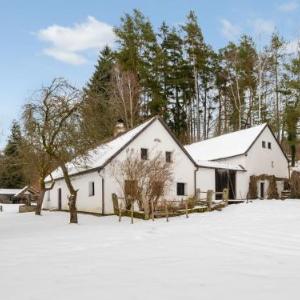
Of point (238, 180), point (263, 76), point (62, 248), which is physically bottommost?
point (62, 248)

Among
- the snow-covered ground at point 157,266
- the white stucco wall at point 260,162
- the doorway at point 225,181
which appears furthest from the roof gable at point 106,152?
the snow-covered ground at point 157,266

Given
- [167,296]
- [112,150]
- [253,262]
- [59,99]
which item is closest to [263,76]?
[112,150]

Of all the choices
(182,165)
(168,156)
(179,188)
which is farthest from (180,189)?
(168,156)

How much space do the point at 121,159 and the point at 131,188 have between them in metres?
2.94

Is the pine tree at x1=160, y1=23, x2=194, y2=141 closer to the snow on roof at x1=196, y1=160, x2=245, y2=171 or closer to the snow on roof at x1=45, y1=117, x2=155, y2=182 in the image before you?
the snow on roof at x1=196, y1=160, x2=245, y2=171

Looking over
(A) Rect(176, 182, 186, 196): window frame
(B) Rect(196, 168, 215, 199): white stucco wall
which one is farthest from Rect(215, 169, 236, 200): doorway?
(A) Rect(176, 182, 186, 196): window frame

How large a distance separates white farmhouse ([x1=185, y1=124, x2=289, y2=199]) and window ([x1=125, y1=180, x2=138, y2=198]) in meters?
8.16

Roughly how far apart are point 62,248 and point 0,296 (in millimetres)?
5666

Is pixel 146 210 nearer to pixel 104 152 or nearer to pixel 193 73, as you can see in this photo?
pixel 104 152

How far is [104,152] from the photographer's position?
101ft

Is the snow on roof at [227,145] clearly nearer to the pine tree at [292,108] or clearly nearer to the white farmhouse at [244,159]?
the white farmhouse at [244,159]

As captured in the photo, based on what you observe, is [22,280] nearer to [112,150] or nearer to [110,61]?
[112,150]

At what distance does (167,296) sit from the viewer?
639 centimetres

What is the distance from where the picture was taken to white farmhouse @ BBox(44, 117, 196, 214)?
27.9 meters
